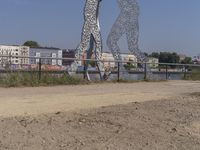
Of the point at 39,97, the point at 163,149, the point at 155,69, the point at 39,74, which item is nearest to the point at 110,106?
the point at 39,97

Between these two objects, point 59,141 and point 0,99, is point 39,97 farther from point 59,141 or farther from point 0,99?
point 59,141

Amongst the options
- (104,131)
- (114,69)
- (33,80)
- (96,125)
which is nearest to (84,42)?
(114,69)

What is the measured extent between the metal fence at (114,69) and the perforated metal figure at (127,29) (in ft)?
4.52

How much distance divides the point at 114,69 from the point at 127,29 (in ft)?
15.4

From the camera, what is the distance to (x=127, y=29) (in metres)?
33.0

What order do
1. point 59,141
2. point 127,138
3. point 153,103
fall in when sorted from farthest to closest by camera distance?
point 153,103 → point 127,138 → point 59,141

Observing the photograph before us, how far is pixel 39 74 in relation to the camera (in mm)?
21828

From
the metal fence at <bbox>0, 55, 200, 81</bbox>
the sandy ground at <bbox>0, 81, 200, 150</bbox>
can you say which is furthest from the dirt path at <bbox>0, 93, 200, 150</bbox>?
the metal fence at <bbox>0, 55, 200, 81</bbox>

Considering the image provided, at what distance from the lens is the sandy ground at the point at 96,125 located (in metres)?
8.84

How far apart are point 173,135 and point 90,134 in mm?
1715

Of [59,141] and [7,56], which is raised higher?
[7,56]

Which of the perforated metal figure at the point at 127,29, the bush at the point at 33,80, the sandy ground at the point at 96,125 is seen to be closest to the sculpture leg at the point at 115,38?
the perforated metal figure at the point at 127,29

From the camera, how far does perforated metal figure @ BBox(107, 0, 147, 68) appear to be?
3216 cm

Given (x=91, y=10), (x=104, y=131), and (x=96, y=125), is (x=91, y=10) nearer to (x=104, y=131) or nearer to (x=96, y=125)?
(x=96, y=125)
